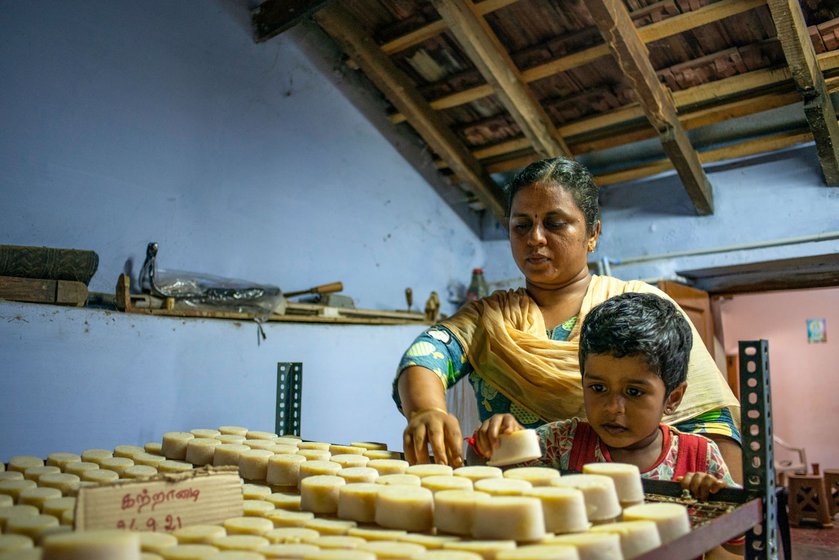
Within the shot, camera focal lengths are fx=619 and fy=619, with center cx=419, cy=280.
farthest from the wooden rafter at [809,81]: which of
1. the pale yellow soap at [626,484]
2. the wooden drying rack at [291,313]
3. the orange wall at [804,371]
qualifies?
the orange wall at [804,371]

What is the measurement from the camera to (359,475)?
1.16 meters

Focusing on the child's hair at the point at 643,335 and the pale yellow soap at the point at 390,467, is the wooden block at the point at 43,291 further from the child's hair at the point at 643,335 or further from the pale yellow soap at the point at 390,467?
the child's hair at the point at 643,335

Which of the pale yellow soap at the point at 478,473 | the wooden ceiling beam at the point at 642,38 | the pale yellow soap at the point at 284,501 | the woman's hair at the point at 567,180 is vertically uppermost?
the wooden ceiling beam at the point at 642,38

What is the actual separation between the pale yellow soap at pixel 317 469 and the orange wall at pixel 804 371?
24.5 ft

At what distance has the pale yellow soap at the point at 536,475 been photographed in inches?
41.0

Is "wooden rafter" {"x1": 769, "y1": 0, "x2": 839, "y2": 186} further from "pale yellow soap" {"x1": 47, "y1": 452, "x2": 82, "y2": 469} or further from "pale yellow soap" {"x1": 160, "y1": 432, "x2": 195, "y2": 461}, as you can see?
"pale yellow soap" {"x1": 47, "y1": 452, "x2": 82, "y2": 469}

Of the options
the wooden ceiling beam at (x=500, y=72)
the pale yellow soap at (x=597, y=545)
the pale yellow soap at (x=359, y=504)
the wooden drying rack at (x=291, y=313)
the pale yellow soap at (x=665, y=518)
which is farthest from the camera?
the wooden ceiling beam at (x=500, y=72)

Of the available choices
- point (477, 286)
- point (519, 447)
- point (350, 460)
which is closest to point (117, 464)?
point (350, 460)

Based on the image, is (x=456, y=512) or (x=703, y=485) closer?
(x=456, y=512)

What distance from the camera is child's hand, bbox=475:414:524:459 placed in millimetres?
1289

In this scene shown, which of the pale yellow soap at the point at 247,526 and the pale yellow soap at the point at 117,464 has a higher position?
the pale yellow soap at the point at 117,464

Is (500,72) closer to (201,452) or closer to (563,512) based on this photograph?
(201,452)

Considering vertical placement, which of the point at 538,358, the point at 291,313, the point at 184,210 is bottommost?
the point at 538,358

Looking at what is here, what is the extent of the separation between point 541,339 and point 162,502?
115 centimetres
